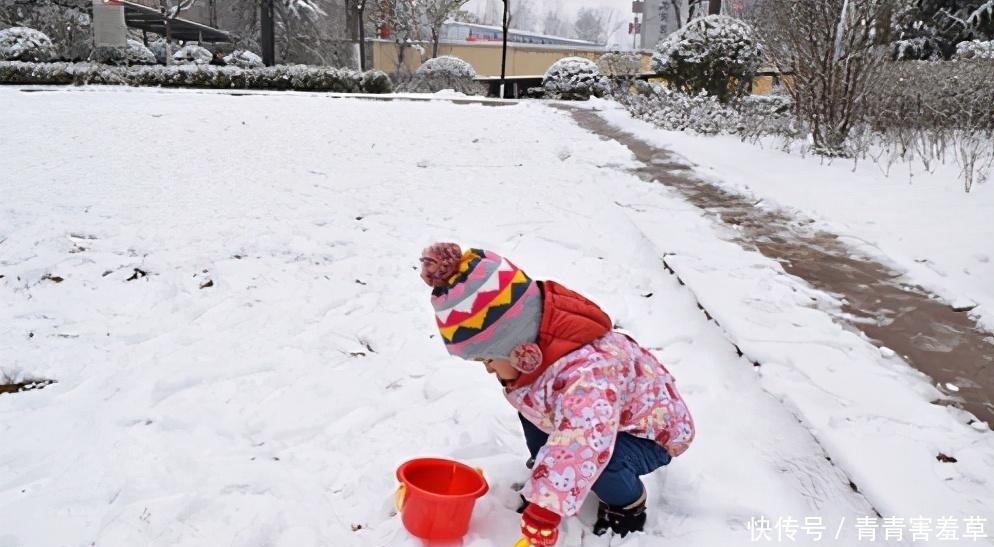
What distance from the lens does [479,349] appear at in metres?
1.87

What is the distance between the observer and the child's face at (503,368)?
76.8 inches

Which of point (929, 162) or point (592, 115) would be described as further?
point (592, 115)

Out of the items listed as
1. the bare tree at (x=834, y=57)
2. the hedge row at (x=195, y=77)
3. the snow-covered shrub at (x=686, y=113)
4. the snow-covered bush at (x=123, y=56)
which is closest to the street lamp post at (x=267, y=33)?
the snow-covered bush at (x=123, y=56)

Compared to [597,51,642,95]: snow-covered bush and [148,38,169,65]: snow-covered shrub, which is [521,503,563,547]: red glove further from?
[148,38,169,65]: snow-covered shrub

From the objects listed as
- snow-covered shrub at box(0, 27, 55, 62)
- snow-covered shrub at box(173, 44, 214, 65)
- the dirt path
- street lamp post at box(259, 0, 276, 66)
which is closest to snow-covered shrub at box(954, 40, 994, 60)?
the dirt path

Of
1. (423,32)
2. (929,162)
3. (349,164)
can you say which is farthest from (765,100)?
(423,32)

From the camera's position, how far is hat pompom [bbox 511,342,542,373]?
6.12ft

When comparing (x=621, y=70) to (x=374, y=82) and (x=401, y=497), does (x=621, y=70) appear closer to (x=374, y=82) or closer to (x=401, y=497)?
(x=374, y=82)

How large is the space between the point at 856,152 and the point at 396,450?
6257 mm

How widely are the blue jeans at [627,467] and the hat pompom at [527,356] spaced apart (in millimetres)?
321

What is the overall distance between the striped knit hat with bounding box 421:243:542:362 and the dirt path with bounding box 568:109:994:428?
176 cm

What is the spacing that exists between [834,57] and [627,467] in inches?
271

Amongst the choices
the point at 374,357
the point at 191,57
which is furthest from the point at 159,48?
the point at 374,357

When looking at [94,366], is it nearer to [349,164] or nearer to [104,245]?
[104,245]
